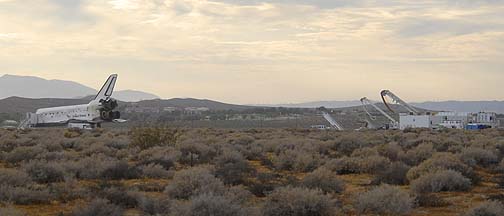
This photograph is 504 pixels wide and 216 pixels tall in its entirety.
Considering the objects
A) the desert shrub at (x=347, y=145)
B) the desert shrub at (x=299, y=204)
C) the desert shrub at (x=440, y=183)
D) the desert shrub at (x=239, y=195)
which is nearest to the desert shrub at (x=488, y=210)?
the desert shrub at (x=299, y=204)

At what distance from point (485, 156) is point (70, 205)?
16.4 meters

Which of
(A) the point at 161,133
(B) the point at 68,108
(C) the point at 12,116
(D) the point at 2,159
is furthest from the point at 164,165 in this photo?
(C) the point at 12,116

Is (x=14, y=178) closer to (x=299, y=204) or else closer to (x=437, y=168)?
(x=299, y=204)

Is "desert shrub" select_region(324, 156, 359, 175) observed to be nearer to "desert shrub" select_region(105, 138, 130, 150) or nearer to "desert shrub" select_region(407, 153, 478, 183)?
"desert shrub" select_region(407, 153, 478, 183)

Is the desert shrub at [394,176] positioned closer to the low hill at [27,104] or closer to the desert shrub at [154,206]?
the desert shrub at [154,206]

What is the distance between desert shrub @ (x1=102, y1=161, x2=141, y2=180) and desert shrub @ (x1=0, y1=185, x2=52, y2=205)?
4.57 meters

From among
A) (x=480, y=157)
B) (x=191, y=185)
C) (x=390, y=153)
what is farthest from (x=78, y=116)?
(x=191, y=185)

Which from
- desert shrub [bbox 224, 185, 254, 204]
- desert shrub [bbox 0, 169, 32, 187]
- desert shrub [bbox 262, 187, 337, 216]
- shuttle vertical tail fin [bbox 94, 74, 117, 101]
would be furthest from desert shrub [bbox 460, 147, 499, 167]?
shuttle vertical tail fin [bbox 94, 74, 117, 101]

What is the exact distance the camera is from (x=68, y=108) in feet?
279

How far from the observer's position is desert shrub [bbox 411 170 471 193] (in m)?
16.8

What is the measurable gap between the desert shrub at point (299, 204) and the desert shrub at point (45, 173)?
783 centimetres

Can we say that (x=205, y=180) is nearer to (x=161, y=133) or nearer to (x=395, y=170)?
(x=395, y=170)

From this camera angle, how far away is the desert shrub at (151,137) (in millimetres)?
31859

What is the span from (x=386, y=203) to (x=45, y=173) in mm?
9504
